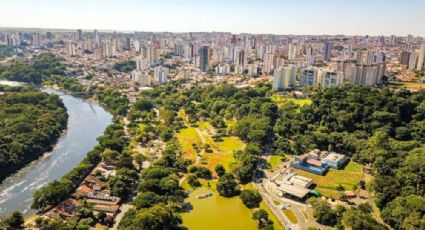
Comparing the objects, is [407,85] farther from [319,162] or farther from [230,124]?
[319,162]

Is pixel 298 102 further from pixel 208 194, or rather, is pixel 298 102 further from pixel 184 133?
pixel 208 194

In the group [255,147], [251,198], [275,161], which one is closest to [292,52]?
[275,161]

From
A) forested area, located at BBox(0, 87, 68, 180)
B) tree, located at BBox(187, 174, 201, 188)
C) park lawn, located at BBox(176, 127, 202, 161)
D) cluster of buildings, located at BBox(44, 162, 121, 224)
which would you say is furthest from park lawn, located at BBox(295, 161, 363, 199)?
forested area, located at BBox(0, 87, 68, 180)

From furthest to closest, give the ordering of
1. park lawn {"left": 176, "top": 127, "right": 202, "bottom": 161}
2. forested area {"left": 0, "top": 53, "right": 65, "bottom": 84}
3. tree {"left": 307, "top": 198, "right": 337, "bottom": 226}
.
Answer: forested area {"left": 0, "top": 53, "right": 65, "bottom": 84} < park lawn {"left": 176, "top": 127, "right": 202, "bottom": 161} < tree {"left": 307, "top": 198, "right": 337, "bottom": 226}

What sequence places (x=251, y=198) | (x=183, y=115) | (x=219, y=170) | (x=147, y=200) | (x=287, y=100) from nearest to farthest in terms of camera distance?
(x=147, y=200) < (x=251, y=198) < (x=219, y=170) < (x=183, y=115) < (x=287, y=100)

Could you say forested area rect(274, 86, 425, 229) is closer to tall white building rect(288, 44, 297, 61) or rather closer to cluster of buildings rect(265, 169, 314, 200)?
cluster of buildings rect(265, 169, 314, 200)
